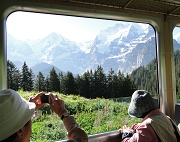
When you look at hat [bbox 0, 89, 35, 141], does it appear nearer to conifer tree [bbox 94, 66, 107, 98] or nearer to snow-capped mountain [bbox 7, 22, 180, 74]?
snow-capped mountain [bbox 7, 22, 180, 74]

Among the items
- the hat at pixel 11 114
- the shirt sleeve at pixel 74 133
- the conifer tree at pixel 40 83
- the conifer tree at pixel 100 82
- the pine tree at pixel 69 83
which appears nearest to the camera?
the hat at pixel 11 114

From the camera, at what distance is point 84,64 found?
1718mm

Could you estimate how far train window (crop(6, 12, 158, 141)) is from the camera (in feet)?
4.86

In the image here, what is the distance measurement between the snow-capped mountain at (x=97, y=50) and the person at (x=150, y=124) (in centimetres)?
50

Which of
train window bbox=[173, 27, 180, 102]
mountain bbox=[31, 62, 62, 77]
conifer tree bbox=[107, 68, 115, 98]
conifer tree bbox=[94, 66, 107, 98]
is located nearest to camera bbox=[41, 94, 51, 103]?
mountain bbox=[31, 62, 62, 77]

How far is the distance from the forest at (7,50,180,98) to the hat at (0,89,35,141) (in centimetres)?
76

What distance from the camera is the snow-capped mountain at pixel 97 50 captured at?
5.14 feet

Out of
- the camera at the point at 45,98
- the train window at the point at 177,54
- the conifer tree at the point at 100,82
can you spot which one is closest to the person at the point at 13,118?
the camera at the point at 45,98

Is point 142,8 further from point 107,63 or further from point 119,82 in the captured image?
point 119,82

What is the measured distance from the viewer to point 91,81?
1714mm

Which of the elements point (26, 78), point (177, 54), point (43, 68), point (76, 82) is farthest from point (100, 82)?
point (177, 54)


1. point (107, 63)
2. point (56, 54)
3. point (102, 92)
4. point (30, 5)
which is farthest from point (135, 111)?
point (30, 5)

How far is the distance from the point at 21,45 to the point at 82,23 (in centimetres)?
61

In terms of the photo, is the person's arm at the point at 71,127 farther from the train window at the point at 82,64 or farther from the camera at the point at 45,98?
the train window at the point at 82,64
